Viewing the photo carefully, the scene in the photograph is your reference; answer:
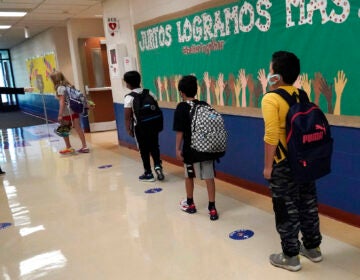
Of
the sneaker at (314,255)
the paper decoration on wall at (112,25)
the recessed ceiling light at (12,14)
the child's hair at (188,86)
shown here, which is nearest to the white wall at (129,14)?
the paper decoration on wall at (112,25)

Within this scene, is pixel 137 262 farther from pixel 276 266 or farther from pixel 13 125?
pixel 13 125

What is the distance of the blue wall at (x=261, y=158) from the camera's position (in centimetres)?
265

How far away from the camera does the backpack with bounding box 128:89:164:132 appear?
396 cm

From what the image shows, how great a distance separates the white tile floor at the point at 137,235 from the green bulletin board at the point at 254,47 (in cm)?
100

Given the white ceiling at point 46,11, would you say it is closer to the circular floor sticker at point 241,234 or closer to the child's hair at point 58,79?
the child's hair at point 58,79

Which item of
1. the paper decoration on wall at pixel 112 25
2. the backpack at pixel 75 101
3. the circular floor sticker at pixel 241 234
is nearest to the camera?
the circular floor sticker at pixel 241 234

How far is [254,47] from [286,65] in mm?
1396

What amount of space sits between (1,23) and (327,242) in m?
7.99

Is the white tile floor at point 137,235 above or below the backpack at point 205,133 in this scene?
below

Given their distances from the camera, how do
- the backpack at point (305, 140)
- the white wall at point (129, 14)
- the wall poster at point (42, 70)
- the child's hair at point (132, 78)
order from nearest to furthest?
the backpack at point (305, 140), the child's hair at point (132, 78), the white wall at point (129, 14), the wall poster at point (42, 70)

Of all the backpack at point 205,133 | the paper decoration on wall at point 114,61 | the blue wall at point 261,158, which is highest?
the paper decoration on wall at point 114,61

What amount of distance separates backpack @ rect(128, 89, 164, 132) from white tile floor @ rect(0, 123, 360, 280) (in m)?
0.71

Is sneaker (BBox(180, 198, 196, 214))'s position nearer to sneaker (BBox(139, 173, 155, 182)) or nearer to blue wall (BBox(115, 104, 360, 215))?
blue wall (BBox(115, 104, 360, 215))

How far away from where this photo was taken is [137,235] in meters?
2.88
